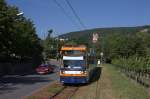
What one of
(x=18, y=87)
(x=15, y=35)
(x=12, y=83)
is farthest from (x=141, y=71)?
(x=15, y=35)

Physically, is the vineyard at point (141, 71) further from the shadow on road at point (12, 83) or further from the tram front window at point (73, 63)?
the shadow on road at point (12, 83)

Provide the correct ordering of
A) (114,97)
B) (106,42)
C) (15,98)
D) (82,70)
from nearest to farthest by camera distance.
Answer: (15,98) → (114,97) → (82,70) → (106,42)

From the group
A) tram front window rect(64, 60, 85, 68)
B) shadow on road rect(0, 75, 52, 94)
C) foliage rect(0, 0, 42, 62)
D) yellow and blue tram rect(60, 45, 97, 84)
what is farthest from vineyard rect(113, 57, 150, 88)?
foliage rect(0, 0, 42, 62)

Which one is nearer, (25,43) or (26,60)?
(25,43)

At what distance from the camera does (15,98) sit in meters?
22.0

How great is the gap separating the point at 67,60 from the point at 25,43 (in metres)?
38.0

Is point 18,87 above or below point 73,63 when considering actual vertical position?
below

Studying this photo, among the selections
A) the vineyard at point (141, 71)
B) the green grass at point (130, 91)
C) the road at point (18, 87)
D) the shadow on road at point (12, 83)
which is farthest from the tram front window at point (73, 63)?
the vineyard at point (141, 71)

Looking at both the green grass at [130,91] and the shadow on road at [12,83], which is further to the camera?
the shadow on road at [12,83]

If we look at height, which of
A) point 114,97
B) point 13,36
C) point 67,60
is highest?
point 13,36

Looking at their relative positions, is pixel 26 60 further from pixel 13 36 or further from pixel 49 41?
pixel 49 41

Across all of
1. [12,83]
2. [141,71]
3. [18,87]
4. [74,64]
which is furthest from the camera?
[141,71]

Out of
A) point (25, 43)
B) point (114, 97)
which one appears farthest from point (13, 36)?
point (114, 97)

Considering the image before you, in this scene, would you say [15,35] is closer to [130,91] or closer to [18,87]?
[18,87]
